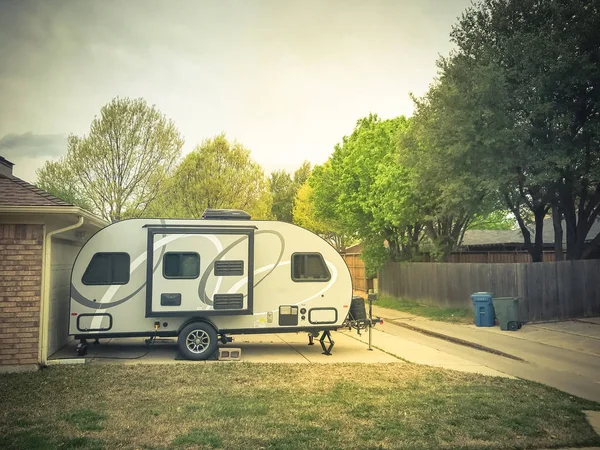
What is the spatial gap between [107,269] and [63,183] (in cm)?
1860

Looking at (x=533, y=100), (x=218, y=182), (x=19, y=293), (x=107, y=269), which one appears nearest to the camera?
(x=19, y=293)

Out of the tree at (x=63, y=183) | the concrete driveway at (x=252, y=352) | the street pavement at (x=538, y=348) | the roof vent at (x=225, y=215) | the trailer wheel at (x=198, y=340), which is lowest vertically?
the street pavement at (x=538, y=348)

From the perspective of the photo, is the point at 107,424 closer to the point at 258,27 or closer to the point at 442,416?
the point at 442,416

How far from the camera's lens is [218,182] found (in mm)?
33031

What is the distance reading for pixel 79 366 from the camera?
10.9 metres

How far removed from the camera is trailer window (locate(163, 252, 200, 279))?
12.1 m

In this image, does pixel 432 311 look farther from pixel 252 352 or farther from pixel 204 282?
pixel 204 282

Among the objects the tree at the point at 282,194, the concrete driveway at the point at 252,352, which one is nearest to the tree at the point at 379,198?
the concrete driveway at the point at 252,352

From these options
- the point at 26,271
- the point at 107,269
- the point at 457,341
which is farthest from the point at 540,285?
the point at 26,271

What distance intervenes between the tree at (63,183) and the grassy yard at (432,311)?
17.0 metres

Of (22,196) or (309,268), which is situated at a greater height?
(22,196)

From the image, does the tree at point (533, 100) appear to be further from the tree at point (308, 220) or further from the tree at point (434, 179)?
the tree at point (308, 220)

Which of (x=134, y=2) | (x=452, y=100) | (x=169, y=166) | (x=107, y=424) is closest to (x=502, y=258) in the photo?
(x=452, y=100)

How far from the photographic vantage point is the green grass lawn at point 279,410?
21.6 feet
